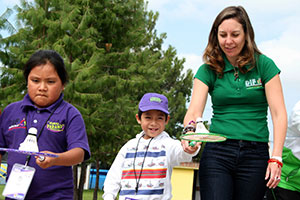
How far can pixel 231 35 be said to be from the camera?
2734 millimetres

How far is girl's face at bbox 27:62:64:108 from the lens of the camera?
2709 millimetres

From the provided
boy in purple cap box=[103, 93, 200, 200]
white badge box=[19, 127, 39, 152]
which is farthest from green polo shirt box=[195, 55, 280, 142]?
white badge box=[19, 127, 39, 152]

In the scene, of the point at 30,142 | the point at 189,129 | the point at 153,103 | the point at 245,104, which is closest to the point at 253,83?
the point at 245,104

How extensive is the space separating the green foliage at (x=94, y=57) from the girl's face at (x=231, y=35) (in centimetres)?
810

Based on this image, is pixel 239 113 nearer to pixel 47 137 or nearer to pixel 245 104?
pixel 245 104

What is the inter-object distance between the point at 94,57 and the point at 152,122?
25.6ft

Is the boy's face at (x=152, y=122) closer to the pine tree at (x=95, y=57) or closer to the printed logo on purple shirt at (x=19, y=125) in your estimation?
the printed logo on purple shirt at (x=19, y=125)

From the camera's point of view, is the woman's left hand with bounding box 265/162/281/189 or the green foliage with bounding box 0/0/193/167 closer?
the woman's left hand with bounding box 265/162/281/189

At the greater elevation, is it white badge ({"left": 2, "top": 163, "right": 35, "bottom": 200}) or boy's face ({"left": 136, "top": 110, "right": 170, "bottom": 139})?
boy's face ({"left": 136, "top": 110, "right": 170, "bottom": 139})

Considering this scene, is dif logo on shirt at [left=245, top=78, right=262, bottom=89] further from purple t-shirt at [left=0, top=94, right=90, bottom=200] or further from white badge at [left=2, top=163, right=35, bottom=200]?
white badge at [left=2, top=163, right=35, bottom=200]

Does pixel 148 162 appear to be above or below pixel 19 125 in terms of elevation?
below

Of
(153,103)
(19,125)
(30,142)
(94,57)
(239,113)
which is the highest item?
(94,57)

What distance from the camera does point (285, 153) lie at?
13.2 ft

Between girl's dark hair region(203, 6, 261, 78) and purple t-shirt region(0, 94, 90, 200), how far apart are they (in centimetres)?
101
